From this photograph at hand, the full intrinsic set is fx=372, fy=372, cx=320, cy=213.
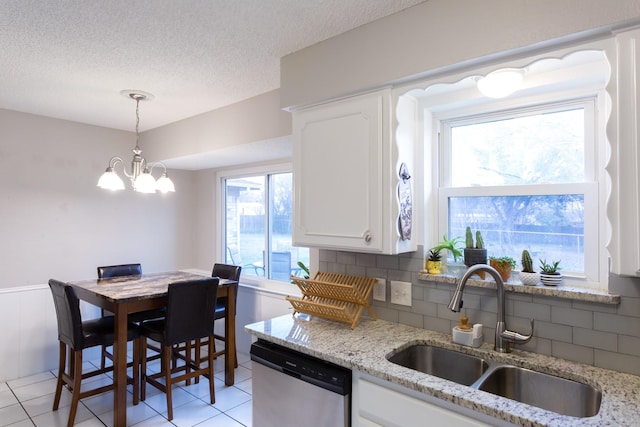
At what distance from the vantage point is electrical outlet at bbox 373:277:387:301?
2031 mm

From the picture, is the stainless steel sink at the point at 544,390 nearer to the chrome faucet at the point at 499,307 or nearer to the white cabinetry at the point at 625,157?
the chrome faucet at the point at 499,307

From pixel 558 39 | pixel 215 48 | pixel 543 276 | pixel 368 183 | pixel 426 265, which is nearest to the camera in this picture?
pixel 558 39

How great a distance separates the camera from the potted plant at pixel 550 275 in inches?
61.7

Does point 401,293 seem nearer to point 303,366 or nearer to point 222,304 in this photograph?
point 303,366

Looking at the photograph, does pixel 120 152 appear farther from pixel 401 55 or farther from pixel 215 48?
pixel 401 55

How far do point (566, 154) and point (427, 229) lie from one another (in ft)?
2.34

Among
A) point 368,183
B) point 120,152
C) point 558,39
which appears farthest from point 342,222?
point 120,152

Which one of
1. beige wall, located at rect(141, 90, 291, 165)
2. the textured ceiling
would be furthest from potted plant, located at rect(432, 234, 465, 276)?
beige wall, located at rect(141, 90, 291, 165)

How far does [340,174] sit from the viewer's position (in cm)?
189

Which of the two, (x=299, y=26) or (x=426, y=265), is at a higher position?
(x=299, y=26)

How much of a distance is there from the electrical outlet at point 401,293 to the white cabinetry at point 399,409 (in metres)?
0.58

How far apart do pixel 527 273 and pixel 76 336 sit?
275cm

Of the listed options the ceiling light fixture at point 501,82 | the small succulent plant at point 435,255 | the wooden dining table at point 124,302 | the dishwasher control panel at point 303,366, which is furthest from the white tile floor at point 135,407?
the ceiling light fixture at point 501,82

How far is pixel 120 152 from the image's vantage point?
397 cm
